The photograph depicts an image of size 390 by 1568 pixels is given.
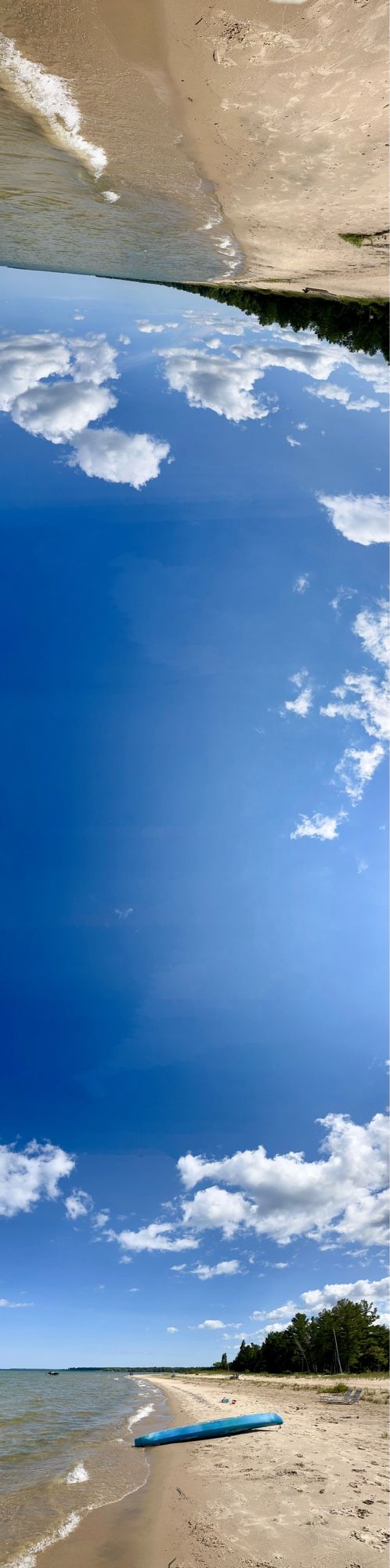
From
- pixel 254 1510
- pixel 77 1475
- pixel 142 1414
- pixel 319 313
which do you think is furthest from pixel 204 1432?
pixel 319 313

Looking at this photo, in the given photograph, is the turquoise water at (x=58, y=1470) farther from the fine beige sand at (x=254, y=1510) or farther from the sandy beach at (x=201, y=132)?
the sandy beach at (x=201, y=132)

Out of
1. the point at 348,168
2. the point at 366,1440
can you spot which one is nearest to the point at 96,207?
the point at 348,168

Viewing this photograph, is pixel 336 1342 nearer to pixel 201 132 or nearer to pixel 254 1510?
Result: pixel 254 1510

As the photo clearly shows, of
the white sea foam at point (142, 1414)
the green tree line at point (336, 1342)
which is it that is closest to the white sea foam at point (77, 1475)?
the white sea foam at point (142, 1414)

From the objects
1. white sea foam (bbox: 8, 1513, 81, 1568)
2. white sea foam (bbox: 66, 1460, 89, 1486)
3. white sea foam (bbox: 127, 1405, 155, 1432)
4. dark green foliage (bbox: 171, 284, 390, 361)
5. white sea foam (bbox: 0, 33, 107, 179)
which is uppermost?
dark green foliage (bbox: 171, 284, 390, 361)

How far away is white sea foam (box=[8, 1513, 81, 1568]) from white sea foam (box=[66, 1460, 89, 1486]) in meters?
2.69

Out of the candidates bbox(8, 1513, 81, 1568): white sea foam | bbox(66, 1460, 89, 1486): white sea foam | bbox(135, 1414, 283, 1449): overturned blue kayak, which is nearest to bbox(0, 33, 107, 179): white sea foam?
bbox(8, 1513, 81, 1568): white sea foam

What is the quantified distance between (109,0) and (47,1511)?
15.6 meters

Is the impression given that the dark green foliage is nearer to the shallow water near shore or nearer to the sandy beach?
the shallow water near shore

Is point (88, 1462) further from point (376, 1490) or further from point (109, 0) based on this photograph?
point (109, 0)

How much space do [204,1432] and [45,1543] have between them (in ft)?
32.3

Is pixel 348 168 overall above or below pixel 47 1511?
above

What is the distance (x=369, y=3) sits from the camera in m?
5.86

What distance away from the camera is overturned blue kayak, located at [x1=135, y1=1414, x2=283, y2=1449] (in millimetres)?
14625
